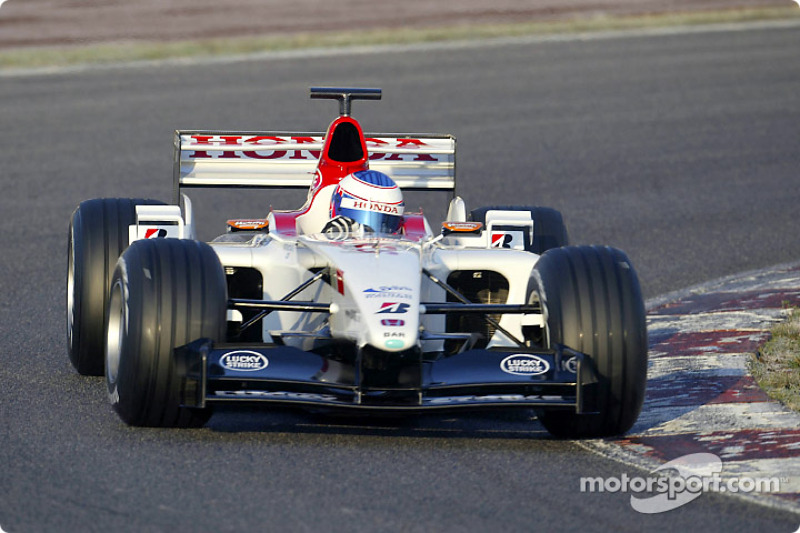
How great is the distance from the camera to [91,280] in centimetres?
819

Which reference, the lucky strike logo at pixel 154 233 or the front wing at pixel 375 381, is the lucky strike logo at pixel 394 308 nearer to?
the front wing at pixel 375 381

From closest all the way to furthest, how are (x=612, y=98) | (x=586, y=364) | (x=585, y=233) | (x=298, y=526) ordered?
(x=298, y=526) → (x=586, y=364) → (x=585, y=233) → (x=612, y=98)

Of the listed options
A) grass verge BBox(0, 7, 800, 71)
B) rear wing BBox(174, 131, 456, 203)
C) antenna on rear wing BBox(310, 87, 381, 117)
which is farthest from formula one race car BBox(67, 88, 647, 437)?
grass verge BBox(0, 7, 800, 71)

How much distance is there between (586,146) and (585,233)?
4.39 metres

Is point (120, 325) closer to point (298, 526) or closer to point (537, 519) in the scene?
point (298, 526)

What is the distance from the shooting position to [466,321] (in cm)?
822

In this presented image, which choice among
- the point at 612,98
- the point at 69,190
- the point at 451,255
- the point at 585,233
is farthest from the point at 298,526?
the point at 612,98

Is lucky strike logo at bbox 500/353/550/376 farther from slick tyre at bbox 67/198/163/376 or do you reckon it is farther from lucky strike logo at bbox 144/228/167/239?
lucky strike logo at bbox 144/228/167/239

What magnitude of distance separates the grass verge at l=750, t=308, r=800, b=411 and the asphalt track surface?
1.40 metres

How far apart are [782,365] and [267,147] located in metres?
3.65

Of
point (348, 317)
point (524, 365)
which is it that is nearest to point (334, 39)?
point (348, 317)

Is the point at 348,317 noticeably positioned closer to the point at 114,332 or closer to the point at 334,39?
the point at 114,332

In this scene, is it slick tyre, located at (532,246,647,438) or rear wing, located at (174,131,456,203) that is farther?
rear wing, located at (174,131,456,203)

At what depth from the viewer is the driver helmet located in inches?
322
